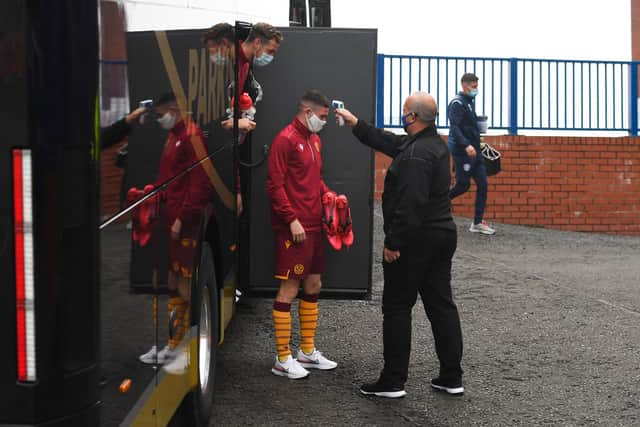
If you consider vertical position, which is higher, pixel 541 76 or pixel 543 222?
pixel 541 76

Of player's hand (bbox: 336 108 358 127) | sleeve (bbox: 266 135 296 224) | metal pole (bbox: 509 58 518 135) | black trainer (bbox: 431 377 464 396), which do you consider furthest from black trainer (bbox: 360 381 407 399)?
metal pole (bbox: 509 58 518 135)

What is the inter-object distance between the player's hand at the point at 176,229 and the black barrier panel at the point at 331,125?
2.73m

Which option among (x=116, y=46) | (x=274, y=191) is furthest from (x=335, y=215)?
(x=116, y=46)

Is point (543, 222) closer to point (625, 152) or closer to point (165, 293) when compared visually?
point (625, 152)

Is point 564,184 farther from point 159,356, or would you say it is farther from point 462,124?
point 159,356

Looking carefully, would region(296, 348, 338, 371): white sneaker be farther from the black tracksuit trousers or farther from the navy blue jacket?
the navy blue jacket

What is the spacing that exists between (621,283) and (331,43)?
4.68 meters

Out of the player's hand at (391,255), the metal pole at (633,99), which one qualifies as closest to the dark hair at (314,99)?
the player's hand at (391,255)

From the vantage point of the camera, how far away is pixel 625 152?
15.9 m

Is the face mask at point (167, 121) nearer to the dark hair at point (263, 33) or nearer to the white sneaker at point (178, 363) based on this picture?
the white sneaker at point (178, 363)

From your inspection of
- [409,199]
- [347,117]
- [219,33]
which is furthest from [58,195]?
[347,117]

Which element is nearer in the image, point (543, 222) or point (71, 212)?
point (71, 212)

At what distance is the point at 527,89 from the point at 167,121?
13017 millimetres

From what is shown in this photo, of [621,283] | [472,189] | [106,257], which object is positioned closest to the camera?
[106,257]
